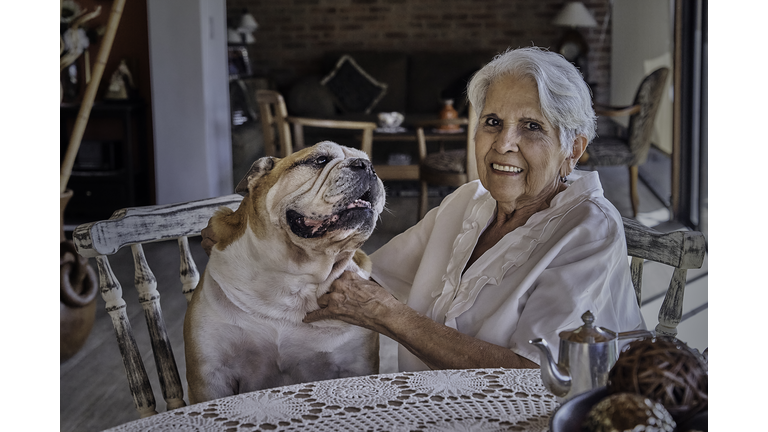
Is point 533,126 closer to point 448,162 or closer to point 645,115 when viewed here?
point 448,162

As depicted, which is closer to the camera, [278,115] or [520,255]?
[520,255]

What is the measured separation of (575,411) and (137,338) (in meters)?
2.31

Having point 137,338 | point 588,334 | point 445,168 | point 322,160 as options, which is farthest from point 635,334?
point 445,168

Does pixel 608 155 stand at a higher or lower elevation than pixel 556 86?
lower

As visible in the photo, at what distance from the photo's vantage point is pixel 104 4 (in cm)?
445

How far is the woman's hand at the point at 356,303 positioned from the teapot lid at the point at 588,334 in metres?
0.51

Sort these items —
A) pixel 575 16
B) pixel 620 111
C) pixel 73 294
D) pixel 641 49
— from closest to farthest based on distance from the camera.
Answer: pixel 73 294
pixel 620 111
pixel 641 49
pixel 575 16

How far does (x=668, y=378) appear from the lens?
583 millimetres

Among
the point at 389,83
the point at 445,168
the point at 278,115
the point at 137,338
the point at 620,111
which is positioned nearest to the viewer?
the point at 137,338

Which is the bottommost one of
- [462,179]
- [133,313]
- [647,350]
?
[133,313]

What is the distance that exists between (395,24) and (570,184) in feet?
19.1

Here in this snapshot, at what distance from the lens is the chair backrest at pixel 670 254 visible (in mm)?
1058

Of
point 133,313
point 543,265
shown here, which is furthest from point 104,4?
point 543,265
